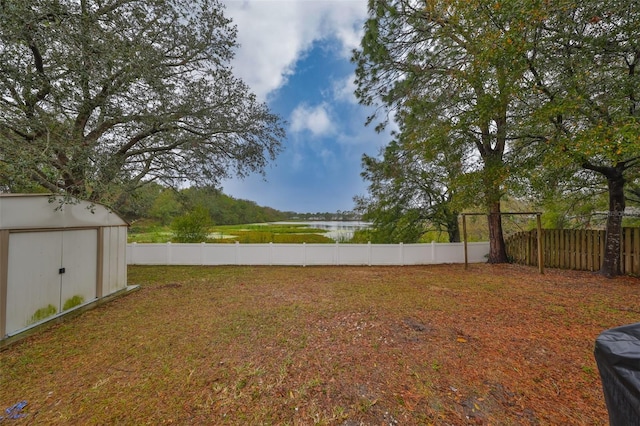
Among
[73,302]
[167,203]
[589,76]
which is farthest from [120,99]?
[589,76]

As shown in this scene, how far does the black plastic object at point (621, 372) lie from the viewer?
1.03 meters

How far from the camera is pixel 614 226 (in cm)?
634

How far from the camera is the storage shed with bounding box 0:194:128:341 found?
3277 millimetres

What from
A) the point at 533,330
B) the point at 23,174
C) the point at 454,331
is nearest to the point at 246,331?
the point at 454,331

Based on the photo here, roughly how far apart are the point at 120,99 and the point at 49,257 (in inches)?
137

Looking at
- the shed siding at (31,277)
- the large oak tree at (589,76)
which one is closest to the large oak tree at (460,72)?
the large oak tree at (589,76)

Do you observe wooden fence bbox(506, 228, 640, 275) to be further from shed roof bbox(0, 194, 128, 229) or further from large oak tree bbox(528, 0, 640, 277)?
shed roof bbox(0, 194, 128, 229)

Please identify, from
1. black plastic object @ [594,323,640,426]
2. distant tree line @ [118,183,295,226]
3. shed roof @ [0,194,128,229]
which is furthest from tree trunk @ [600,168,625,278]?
shed roof @ [0,194,128,229]

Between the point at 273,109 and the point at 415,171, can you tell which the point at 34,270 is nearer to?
the point at 273,109

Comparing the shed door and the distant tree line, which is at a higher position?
the distant tree line

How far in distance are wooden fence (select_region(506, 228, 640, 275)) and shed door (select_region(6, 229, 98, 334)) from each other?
40.3 feet

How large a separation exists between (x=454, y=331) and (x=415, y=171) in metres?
7.54

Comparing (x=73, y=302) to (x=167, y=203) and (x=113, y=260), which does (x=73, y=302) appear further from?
(x=167, y=203)

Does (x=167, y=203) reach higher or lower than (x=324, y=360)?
higher
